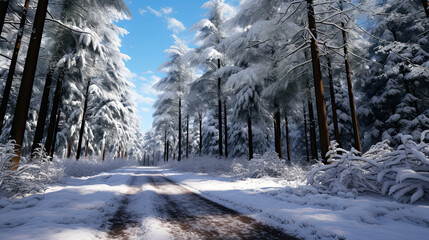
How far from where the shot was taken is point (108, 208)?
431 cm

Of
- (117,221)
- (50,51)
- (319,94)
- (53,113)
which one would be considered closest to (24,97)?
(117,221)

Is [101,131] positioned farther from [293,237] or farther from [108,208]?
[293,237]

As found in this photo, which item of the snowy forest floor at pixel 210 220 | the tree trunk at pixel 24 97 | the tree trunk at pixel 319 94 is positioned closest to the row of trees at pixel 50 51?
A: the tree trunk at pixel 24 97

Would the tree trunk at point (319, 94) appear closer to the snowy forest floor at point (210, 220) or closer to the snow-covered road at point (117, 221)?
the snowy forest floor at point (210, 220)

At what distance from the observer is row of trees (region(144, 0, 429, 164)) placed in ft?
27.3

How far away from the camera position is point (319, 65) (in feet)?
25.7

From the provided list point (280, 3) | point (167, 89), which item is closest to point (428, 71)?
point (280, 3)

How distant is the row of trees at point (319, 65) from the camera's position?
8312mm

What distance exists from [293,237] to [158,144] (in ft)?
196

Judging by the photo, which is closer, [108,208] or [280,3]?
[108,208]

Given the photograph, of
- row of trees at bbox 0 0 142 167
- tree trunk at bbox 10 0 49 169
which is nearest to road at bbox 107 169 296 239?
row of trees at bbox 0 0 142 167

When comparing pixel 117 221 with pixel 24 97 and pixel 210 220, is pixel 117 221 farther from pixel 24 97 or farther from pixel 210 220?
pixel 24 97

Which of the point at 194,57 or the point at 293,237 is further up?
the point at 194,57

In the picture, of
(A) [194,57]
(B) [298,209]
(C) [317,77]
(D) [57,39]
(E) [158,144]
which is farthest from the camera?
(E) [158,144]
